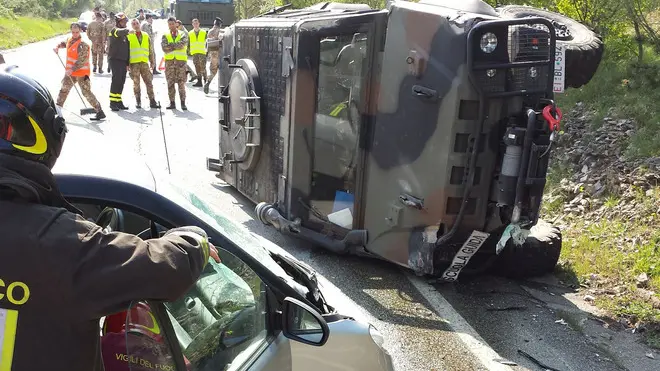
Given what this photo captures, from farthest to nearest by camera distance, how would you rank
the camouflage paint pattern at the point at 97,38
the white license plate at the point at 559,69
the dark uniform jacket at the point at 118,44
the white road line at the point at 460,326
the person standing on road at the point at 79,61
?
the camouflage paint pattern at the point at 97,38 → the dark uniform jacket at the point at 118,44 → the person standing on road at the point at 79,61 → the white license plate at the point at 559,69 → the white road line at the point at 460,326

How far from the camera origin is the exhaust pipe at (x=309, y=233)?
514cm

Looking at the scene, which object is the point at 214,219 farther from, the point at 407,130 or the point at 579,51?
the point at 579,51

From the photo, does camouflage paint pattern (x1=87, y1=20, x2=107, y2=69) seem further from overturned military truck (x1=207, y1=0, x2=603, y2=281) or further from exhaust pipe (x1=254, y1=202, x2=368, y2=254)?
exhaust pipe (x1=254, y1=202, x2=368, y2=254)

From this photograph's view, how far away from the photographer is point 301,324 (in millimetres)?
2227

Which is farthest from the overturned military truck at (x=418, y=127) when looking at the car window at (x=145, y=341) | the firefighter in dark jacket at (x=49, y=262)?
the firefighter in dark jacket at (x=49, y=262)

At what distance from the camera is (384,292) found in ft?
16.1

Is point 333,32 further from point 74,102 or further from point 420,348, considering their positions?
point 74,102

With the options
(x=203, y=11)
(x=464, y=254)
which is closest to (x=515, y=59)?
(x=464, y=254)

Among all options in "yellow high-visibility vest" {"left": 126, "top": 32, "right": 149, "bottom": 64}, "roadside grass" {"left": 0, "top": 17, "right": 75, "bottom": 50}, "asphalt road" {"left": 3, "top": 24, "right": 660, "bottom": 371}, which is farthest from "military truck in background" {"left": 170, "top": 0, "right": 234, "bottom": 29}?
"asphalt road" {"left": 3, "top": 24, "right": 660, "bottom": 371}

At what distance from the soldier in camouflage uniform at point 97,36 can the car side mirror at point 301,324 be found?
57.3 feet

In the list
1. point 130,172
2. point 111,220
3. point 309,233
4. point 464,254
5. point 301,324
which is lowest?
point 309,233

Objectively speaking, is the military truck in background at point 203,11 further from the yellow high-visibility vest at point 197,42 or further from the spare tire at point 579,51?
the spare tire at point 579,51

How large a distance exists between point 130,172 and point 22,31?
38.1m

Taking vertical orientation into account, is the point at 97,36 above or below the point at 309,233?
above
